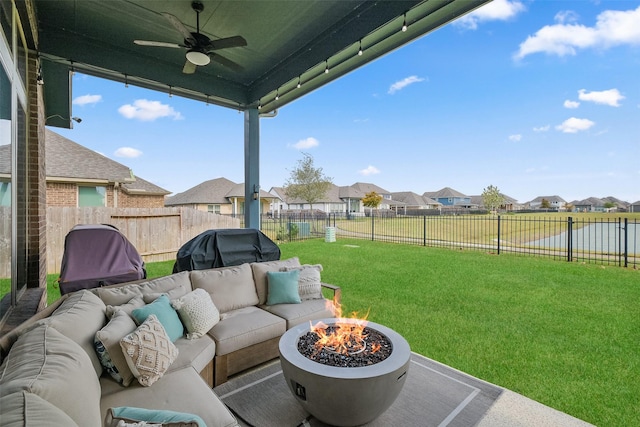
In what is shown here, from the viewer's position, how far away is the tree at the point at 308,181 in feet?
62.3

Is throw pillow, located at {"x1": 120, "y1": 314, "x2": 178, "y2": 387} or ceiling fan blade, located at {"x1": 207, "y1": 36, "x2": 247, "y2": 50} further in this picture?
ceiling fan blade, located at {"x1": 207, "y1": 36, "x2": 247, "y2": 50}

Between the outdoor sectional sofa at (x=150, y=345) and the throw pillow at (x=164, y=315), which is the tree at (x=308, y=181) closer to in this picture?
the outdoor sectional sofa at (x=150, y=345)

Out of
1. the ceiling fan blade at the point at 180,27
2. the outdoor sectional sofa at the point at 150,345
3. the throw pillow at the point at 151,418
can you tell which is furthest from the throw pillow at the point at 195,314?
the ceiling fan blade at the point at 180,27

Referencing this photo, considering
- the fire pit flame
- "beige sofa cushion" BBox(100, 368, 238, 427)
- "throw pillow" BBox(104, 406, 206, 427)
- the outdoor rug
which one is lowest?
the outdoor rug

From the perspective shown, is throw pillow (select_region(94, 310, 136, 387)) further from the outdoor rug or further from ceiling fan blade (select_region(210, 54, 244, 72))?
ceiling fan blade (select_region(210, 54, 244, 72))

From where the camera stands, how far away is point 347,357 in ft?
6.24

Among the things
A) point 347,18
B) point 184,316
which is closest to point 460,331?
point 184,316

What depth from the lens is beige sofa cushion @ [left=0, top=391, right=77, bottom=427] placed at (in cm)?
81

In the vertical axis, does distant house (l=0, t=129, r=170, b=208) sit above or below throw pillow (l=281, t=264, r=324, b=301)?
above

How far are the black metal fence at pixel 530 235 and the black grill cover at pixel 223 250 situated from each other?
A: 6.63 metres

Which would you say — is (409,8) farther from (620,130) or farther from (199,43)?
(620,130)

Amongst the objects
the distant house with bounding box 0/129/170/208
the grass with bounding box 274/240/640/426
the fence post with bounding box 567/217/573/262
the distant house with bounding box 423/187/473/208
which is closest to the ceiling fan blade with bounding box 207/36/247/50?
the grass with bounding box 274/240/640/426

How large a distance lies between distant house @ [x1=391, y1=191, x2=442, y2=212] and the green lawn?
31704mm

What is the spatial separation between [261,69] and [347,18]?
1.87 meters
